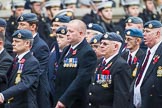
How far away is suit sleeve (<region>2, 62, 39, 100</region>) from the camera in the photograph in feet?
42.5

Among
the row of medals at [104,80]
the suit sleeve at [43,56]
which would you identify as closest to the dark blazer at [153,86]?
the row of medals at [104,80]

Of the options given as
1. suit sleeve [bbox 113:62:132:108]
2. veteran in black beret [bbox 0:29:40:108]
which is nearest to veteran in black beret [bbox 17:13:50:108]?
veteran in black beret [bbox 0:29:40:108]

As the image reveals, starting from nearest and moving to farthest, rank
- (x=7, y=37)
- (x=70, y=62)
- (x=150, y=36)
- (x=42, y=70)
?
(x=150, y=36), (x=70, y=62), (x=42, y=70), (x=7, y=37)

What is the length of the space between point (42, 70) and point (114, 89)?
1.78 m

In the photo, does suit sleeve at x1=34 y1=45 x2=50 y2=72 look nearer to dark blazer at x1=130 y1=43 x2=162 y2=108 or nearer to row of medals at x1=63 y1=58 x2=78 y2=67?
row of medals at x1=63 y1=58 x2=78 y2=67

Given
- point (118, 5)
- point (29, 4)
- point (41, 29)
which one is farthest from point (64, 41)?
point (118, 5)

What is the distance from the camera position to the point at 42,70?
14148 mm

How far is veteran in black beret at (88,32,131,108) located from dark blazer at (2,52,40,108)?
0.89 metres

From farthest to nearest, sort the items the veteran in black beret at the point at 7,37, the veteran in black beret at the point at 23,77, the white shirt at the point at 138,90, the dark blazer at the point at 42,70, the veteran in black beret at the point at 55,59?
the veteran in black beret at the point at 7,37
the veteran in black beret at the point at 55,59
the dark blazer at the point at 42,70
the veteran in black beret at the point at 23,77
the white shirt at the point at 138,90

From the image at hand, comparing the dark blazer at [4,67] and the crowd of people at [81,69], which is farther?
the dark blazer at [4,67]

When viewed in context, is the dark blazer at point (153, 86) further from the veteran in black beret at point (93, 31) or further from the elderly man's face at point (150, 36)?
the veteran in black beret at point (93, 31)

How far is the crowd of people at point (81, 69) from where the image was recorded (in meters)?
12.7

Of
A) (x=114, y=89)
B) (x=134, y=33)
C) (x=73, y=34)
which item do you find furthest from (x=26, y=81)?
(x=134, y=33)

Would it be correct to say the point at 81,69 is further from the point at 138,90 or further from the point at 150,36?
the point at 150,36
